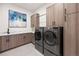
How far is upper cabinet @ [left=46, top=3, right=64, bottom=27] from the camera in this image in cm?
242

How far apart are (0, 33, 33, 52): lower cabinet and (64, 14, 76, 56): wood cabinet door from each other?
210cm

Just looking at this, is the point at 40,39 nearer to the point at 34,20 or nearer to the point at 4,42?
the point at 34,20

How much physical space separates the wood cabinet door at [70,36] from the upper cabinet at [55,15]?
0.38 meters

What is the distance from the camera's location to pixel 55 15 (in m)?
2.75

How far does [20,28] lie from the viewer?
3.70 metres

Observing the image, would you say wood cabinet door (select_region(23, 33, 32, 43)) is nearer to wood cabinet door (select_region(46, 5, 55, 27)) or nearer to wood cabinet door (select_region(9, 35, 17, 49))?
wood cabinet door (select_region(9, 35, 17, 49))

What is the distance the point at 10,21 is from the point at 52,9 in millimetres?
1608

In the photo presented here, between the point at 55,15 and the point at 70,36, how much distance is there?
0.99 metres

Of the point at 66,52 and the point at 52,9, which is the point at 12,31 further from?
the point at 66,52

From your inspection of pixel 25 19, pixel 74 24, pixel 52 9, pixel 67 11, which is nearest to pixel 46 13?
pixel 52 9

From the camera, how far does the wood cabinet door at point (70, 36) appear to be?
1.85 m

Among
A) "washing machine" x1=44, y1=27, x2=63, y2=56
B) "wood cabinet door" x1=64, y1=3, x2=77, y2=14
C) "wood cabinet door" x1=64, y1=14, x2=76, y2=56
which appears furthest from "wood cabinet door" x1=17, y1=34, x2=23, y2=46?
"wood cabinet door" x1=64, y1=3, x2=77, y2=14

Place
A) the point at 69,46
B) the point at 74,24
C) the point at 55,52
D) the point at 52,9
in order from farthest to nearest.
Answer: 1. the point at 52,9
2. the point at 55,52
3. the point at 69,46
4. the point at 74,24

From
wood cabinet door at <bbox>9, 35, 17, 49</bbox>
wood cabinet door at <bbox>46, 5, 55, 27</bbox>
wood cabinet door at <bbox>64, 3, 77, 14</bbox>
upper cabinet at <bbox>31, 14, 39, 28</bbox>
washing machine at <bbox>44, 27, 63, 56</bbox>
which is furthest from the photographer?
wood cabinet door at <bbox>9, 35, 17, 49</bbox>
